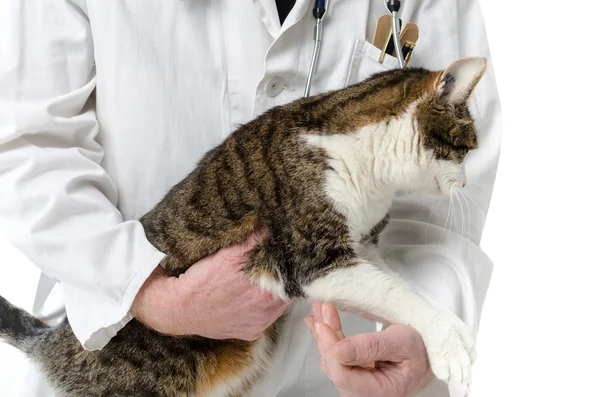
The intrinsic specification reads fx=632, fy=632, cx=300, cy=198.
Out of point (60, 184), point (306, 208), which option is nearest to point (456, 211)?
point (306, 208)

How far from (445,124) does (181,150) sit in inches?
19.5

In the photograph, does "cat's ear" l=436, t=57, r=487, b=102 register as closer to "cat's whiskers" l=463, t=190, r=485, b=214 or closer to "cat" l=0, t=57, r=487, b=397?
"cat" l=0, t=57, r=487, b=397

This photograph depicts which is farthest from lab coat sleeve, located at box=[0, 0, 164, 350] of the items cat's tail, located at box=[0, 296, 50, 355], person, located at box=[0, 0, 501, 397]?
cat's tail, located at box=[0, 296, 50, 355]

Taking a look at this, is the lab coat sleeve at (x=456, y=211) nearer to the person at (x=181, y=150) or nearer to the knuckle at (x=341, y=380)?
the person at (x=181, y=150)

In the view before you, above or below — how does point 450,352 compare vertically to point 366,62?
below

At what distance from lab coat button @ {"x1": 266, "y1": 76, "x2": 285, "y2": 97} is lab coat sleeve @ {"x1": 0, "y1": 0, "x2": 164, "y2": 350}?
0.33 metres

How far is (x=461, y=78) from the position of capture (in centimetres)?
104

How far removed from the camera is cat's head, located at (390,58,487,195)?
3.42 feet

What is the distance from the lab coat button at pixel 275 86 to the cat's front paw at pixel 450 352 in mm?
514

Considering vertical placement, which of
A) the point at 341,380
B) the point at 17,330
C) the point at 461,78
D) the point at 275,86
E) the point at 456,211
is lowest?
the point at 17,330

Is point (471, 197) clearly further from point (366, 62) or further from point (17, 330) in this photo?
point (17, 330)

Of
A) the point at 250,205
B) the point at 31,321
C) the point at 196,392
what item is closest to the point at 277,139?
the point at 250,205

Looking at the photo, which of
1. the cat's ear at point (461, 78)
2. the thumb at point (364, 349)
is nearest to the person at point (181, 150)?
the thumb at point (364, 349)

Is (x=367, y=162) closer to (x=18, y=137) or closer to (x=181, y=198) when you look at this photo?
(x=181, y=198)
